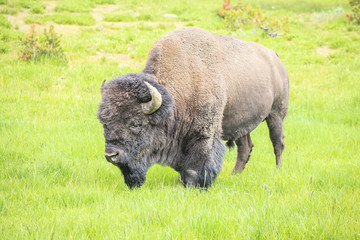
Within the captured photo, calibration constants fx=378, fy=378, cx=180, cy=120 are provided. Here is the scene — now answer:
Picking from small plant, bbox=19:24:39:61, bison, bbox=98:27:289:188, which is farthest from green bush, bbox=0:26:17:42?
bison, bbox=98:27:289:188

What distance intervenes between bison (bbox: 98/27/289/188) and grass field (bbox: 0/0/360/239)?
416mm

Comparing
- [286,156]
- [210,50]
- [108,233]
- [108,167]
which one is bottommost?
[286,156]

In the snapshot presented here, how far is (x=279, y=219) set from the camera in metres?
3.31

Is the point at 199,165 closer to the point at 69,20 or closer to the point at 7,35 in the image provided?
the point at 7,35

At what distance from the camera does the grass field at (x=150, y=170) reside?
3.22m

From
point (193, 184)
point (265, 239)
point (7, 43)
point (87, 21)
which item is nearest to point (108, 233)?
point (265, 239)

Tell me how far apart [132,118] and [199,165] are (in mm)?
1152

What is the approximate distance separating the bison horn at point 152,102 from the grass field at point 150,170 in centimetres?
93

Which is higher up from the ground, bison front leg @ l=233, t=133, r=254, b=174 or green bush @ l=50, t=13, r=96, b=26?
green bush @ l=50, t=13, r=96, b=26

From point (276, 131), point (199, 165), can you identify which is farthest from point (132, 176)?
point (276, 131)

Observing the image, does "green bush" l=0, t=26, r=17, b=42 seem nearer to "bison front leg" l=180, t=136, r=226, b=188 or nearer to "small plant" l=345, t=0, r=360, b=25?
"bison front leg" l=180, t=136, r=226, b=188

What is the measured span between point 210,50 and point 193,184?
186 centimetres

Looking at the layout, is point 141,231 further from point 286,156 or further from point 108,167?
point 286,156

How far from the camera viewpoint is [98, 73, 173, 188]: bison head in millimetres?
4121
